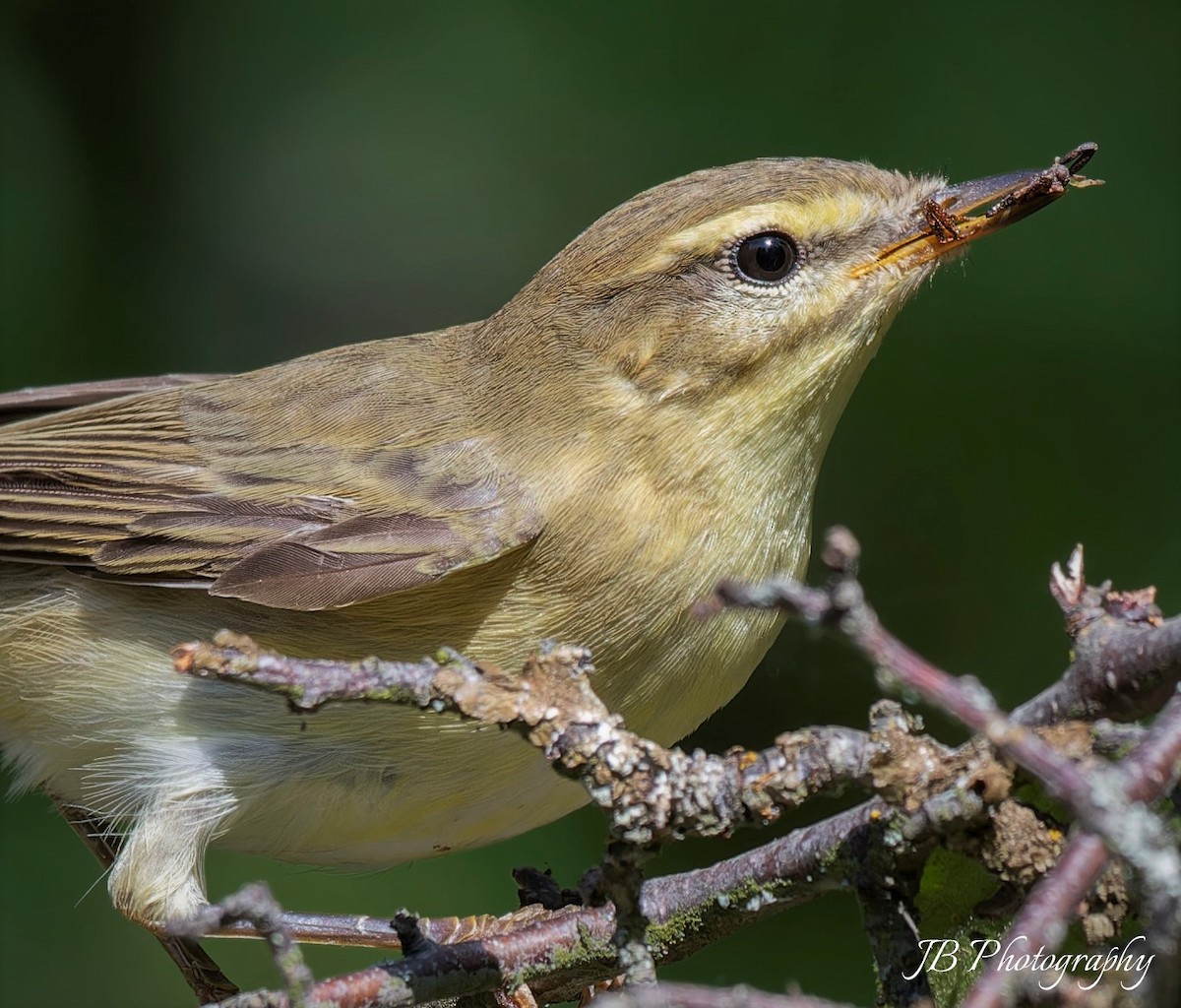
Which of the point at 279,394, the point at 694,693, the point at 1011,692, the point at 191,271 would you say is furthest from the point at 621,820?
the point at 191,271

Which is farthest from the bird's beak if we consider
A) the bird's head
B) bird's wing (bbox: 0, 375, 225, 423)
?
bird's wing (bbox: 0, 375, 225, 423)

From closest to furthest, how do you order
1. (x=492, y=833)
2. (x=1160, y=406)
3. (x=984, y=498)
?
(x=492, y=833)
(x=1160, y=406)
(x=984, y=498)

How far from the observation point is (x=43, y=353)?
4.87 meters

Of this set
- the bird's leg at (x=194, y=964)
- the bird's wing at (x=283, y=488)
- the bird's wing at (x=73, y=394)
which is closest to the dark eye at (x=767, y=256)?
the bird's wing at (x=283, y=488)

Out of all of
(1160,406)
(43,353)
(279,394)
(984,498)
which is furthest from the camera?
(43,353)

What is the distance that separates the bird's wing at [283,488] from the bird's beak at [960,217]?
102 cm

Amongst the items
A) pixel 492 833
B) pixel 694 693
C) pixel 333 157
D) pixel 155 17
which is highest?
pixel 155 17

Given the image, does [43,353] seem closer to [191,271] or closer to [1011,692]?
[191,271]

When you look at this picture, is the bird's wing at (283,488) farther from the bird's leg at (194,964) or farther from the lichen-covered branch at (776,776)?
the lichen-covered branch at (776,776)

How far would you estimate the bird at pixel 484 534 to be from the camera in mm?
Result: 2998

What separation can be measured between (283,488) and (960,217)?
1.72 meters

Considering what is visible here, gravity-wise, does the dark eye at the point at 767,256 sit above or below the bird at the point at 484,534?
above

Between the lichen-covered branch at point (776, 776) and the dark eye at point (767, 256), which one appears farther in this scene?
the dark eye at point (767, 256)

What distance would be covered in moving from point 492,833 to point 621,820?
1.50 meters
